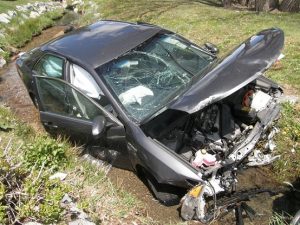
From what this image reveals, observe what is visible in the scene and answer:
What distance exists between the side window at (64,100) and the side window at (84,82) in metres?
0.12

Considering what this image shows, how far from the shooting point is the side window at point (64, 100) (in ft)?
18.6

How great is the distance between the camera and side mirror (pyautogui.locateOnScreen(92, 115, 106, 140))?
510cm

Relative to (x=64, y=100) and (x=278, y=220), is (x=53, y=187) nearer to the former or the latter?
(x=64, y=100)

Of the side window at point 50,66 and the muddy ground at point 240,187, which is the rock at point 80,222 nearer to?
the muddy ground at point 240,187

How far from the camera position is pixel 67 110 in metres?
6.01

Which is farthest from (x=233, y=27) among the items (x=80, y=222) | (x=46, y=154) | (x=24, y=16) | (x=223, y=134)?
(x=80, y=222)

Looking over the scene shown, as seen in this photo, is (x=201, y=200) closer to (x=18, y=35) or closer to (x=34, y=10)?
(x=18, y=35)

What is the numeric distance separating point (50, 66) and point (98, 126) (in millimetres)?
1911

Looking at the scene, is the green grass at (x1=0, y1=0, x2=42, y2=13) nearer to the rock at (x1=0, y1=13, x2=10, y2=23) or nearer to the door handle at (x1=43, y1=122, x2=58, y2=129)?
the rock at (x1=0, y1=13, x2=10, y2=23)

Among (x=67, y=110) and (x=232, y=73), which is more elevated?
(x=232, y=73)

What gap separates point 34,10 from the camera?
17.8 m

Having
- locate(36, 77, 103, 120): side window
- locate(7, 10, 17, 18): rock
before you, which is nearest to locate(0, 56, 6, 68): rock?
locate(7, 10, 17, 18): rock

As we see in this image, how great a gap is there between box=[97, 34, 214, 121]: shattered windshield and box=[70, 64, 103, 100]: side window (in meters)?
0.19

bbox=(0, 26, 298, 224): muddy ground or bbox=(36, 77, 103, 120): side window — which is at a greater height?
bbox=(36, 77, 103, 120): side window
